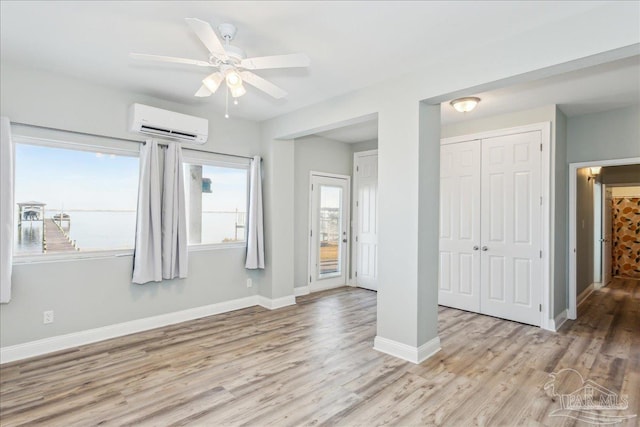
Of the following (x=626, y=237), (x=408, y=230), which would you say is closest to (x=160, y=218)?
(x=408, y=230)

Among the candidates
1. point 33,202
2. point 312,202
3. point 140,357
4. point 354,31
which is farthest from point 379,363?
point 33,202

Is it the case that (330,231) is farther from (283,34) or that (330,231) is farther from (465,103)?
(283,34)

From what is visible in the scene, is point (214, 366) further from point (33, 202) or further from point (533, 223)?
point (533, 223)

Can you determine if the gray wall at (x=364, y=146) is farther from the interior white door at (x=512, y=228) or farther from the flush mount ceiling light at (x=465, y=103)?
the flush mount ceiling light at (x=465, y=103)

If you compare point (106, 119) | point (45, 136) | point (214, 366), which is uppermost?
point (106, 119)

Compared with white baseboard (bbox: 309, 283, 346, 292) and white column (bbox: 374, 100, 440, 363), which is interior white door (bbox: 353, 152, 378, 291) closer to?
white baseboard (bbox: 309, 283, 346, 292)

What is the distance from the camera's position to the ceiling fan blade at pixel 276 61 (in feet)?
7.23

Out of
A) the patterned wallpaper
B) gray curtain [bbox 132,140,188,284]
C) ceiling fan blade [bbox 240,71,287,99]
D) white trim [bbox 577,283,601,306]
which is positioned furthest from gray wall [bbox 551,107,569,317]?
the patterned wallpaper

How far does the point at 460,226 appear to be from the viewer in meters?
4.79

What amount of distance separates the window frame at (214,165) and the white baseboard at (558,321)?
13.2ft

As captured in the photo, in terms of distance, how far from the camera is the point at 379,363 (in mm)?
3047

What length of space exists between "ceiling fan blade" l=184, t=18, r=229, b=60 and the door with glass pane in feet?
11.8

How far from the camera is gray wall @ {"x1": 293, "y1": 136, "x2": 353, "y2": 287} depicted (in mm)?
5555

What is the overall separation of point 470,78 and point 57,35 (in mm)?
3266
